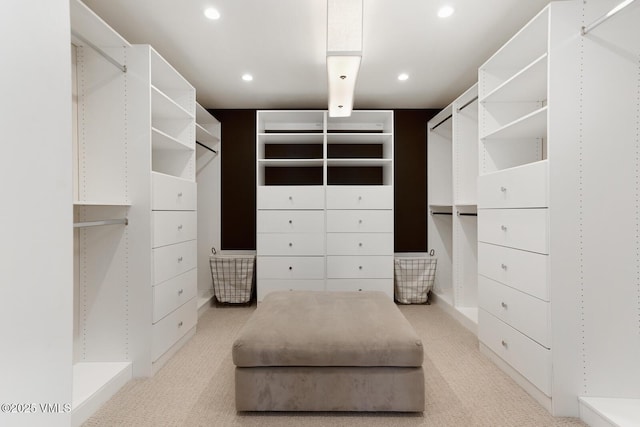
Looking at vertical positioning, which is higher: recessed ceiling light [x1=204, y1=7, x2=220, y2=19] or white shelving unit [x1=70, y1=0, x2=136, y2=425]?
recessed ceiling light [x1=204, y1=7, x2=220, y2=19]

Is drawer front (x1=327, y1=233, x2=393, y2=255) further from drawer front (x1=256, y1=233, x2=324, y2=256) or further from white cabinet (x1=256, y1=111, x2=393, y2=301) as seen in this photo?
drawer front (x1=256, y1=233, x2=324, y2=256)

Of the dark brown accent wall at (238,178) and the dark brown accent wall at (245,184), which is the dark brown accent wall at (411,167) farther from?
the dark brown accent wall at (238,178)

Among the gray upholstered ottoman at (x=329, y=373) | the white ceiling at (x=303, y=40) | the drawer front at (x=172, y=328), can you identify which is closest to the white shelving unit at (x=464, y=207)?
the white ceiling at (x=303, y=40)

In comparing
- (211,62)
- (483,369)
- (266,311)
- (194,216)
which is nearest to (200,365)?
(266,311)

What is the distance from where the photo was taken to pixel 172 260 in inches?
102

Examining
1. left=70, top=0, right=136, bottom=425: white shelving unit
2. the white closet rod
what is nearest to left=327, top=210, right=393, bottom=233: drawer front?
the white closet rod

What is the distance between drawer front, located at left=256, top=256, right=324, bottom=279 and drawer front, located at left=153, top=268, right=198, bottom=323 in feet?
2.88

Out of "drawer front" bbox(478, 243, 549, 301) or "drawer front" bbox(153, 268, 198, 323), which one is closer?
"drawer front" bbox(478, 243, 549, 301)

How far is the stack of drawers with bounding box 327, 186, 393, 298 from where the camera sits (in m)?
3.72

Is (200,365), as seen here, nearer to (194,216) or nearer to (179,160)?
(194,216)

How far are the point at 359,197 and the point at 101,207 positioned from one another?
2.45 m

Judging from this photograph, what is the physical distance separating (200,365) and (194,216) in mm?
1292

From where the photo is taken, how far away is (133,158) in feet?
7.31

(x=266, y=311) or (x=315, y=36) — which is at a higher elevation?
(x=315, y=36)
